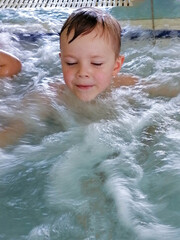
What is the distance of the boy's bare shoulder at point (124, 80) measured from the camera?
97.2 inches

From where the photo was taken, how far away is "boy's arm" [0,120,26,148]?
2.03 m

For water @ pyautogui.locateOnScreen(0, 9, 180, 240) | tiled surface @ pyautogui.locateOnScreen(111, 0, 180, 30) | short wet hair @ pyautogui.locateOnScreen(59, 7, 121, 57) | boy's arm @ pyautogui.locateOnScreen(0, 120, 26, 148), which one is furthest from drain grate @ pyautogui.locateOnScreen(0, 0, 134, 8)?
boy's arm @ pyautogui.locateOnScreen(0, 120, 26, 148)

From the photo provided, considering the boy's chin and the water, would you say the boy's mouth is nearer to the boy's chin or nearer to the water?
the boy's chin

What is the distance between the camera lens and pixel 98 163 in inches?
73.4

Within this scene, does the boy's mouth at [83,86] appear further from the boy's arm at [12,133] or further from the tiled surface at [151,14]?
the tiled surface at [151,14]

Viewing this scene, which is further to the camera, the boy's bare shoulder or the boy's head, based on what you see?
the boy's bare shoulder

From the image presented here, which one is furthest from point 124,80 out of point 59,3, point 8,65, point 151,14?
point 59,3

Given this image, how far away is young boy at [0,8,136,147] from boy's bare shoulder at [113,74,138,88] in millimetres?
321

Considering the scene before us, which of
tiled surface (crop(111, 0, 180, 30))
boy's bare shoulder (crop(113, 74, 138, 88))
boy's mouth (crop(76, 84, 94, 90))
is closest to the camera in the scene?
boy's mouth (crop(76, 84, 94, 90))

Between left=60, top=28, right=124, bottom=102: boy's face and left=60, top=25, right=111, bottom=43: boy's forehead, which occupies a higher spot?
left=60, top=25, right=111, bottom=43: boy's forehead

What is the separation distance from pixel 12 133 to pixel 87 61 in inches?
21.0

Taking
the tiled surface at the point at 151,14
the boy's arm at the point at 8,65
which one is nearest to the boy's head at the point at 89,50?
the boy's arm at the point at 8,65

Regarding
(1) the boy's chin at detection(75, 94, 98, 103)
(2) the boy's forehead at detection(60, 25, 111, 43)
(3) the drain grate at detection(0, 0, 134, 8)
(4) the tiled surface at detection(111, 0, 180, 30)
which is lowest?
(1) the boy's chin at detection(75, 94, 98, 103)

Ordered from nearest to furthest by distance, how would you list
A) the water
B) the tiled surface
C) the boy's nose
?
the water → the boy's nose → the tiled surface
